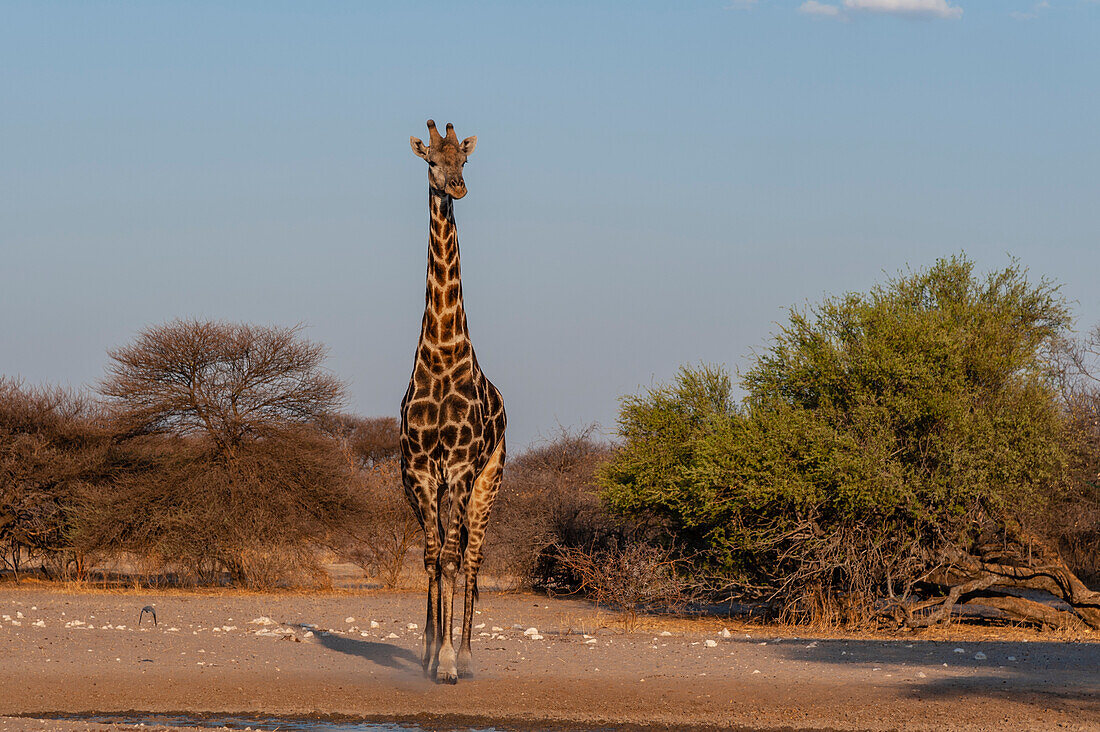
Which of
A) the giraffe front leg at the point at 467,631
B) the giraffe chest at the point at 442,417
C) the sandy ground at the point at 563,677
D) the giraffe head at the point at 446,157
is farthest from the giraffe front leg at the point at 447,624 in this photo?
the giraffe head at the point at 446,157

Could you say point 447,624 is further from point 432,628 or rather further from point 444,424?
point 444,424

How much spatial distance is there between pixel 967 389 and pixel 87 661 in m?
12.5

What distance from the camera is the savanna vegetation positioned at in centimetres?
1727

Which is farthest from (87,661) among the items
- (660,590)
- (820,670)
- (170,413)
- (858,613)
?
(170,413)

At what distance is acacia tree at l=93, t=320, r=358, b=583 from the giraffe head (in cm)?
1543

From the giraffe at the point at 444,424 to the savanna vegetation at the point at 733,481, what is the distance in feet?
23.4

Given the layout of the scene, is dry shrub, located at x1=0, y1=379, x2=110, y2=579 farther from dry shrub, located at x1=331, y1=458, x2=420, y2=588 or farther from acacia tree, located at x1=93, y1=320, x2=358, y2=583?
dry shrub, located at x1=331, y1=458, x2=420, y2=588

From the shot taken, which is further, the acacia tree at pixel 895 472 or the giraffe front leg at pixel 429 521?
the acacia tree at pixel 895 472

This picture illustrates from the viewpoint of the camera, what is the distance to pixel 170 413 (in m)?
25.8

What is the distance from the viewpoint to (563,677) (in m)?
11.4

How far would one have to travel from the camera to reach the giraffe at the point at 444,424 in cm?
1079

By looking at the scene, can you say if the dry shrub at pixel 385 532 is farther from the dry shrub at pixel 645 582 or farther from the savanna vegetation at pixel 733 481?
the dry shrub at pixel 645 582

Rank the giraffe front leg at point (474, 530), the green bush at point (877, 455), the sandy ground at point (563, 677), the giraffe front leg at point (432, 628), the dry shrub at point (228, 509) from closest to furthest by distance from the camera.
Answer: the sandy ground at point (563, 677) → the giraffe front leg at point (432, 628) → the giraffe front leg at point (474, 530) → the green bush at point (877, 455) → the dry shrub at point (228, 509)

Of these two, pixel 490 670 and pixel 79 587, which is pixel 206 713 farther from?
pixel 79 587
